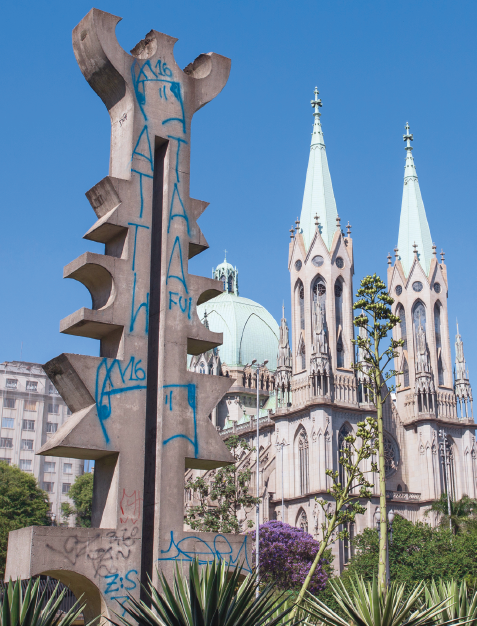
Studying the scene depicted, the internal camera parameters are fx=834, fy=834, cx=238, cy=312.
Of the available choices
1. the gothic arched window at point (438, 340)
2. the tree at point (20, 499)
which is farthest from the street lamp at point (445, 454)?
the tree at point (20, 499)

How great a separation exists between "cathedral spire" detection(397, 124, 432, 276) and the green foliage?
25.7m

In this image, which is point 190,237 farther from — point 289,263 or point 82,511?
point 82,511

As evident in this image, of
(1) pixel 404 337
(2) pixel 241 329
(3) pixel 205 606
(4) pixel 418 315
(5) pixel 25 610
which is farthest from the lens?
(2) pixel 241 329

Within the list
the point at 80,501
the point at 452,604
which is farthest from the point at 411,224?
the point at 452,604

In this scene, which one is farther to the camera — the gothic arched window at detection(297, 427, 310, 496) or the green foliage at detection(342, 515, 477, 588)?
the gothic arched window at detection(297, 427, 310, 496)

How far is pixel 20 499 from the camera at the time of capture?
6700cm

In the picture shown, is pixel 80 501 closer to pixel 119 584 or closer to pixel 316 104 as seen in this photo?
pixel 316 104

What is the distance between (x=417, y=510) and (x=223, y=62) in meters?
53.1

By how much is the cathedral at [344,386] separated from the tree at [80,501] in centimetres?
1767

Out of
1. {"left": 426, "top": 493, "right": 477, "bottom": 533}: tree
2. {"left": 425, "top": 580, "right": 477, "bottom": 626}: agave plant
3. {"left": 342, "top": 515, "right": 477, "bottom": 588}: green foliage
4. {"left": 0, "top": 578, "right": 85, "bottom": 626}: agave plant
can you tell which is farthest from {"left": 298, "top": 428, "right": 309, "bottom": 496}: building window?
{"left": 0, "top": 578, "right": 85, "bottom": 626}: agave plant

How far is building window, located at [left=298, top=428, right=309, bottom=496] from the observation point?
58175mm

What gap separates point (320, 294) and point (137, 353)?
51.7m

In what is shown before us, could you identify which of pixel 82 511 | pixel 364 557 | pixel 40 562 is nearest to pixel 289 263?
pixel 364 557

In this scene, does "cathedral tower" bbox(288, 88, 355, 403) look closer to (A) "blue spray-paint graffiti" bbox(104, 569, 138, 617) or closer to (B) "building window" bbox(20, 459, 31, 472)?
(B) "building window" bbox(20, 459, 31, 472)
